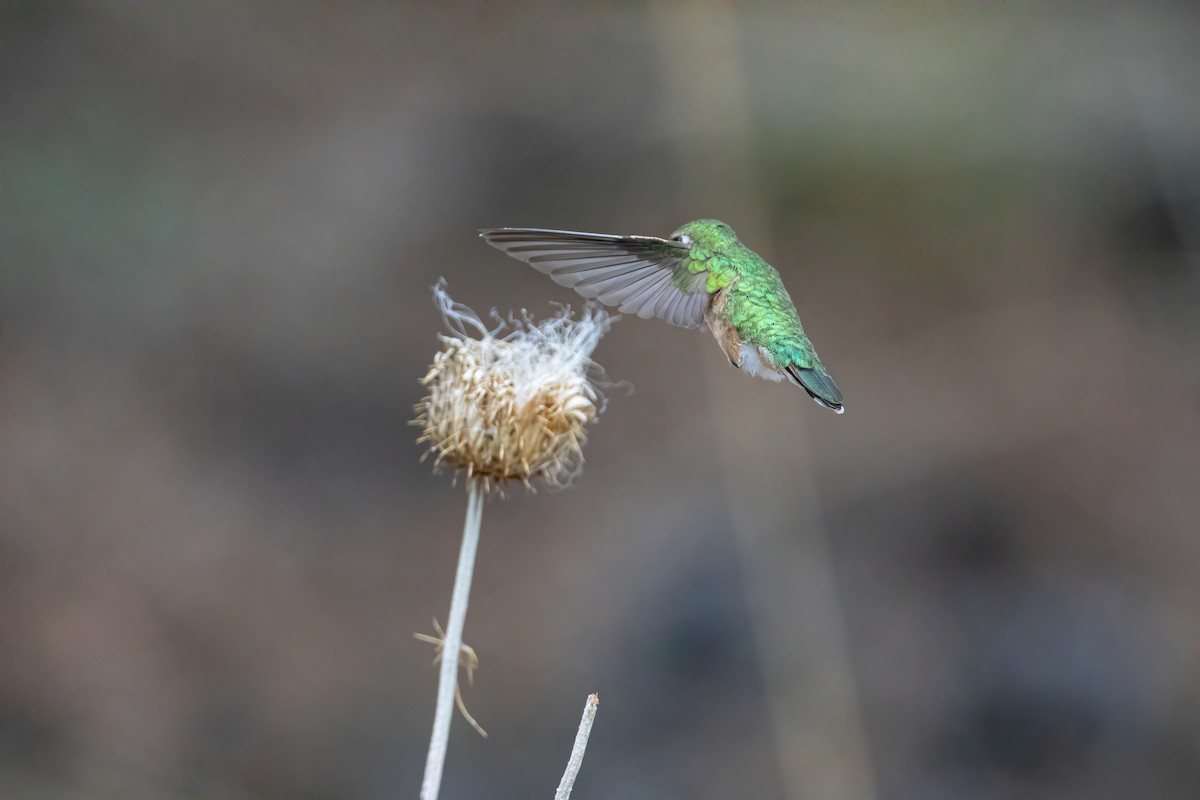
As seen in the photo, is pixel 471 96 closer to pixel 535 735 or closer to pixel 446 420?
pixel 535 735

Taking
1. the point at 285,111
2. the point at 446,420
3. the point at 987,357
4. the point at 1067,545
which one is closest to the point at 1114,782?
the point at 1067,545

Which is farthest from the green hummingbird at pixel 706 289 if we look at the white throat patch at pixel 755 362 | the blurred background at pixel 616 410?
the blurred background at pixel 616 410

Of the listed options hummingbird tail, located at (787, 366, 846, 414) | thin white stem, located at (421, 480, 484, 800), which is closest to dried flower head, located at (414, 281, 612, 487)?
thin white stem, located at (421, 480, 484, 800)

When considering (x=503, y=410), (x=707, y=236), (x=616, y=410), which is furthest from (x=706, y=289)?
(x=616, y=410)

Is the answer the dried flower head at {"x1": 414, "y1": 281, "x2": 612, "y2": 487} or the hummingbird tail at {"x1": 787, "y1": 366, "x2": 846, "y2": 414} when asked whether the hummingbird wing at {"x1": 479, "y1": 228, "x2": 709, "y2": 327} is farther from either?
the hummingbird tail at {"x1": 787, "y1": 366, "x2": 846, "y2": 414}

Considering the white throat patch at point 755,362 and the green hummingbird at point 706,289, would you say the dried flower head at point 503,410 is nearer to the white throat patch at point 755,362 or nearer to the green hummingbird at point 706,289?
the green hummingbird at point 706,289

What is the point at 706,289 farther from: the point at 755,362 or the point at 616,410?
the point at 616,410
